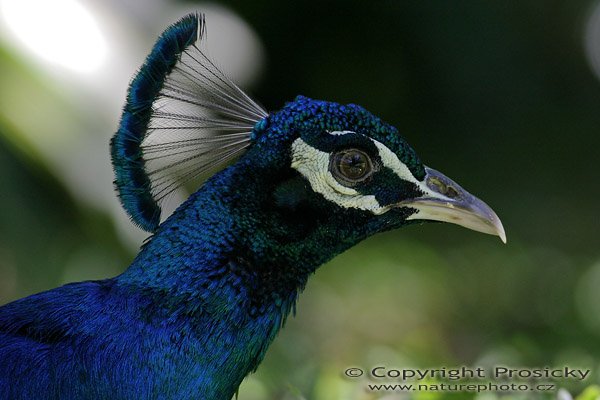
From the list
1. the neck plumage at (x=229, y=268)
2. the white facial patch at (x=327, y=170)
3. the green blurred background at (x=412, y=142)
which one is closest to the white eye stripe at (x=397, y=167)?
the white facial patch at (x=327, y=170)

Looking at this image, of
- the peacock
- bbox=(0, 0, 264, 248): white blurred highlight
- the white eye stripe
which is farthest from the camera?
bbox=(0, 0, 264, 248): white blurred highlight

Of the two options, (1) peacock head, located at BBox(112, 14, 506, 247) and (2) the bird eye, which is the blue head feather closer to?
(1) peacock head, located at BBox(112, 14, 506, 247)

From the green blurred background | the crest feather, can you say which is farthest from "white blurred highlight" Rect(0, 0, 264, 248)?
the crest feather

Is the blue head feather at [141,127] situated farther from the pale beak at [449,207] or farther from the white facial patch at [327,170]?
the pale beak at [449,207]

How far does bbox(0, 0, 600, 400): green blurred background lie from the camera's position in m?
2.11

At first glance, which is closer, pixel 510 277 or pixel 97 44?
pixel 97 44

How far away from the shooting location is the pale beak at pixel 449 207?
4.10ft

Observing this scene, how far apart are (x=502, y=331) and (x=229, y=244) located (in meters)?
1.96

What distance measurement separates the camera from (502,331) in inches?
117

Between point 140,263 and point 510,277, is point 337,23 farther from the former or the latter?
point 140,263

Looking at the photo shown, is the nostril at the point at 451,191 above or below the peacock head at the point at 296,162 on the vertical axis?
below

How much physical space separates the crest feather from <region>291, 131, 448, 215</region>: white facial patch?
0.11 meters

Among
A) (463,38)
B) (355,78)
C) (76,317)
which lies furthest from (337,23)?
(76,317)

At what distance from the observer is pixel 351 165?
125cm
